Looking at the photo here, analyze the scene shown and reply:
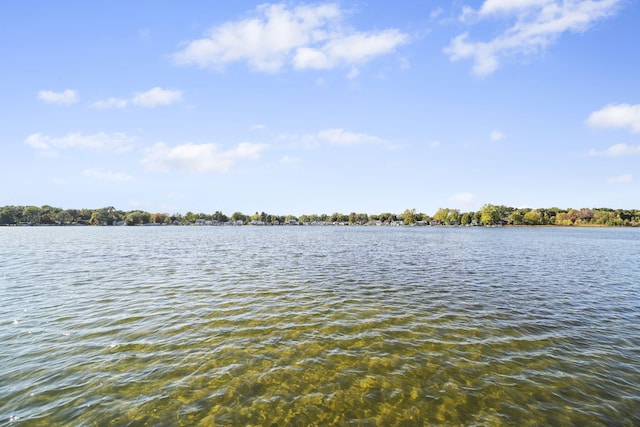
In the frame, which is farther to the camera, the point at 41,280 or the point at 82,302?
the point at 41,280

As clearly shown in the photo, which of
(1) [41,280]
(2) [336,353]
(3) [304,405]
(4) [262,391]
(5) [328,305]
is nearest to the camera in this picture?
(3) [304,405]

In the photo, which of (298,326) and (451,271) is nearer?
(298,326)

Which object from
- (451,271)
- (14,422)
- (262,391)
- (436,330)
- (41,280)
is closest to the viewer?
(14,422)

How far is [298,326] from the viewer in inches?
597

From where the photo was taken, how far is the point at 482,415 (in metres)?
8.31

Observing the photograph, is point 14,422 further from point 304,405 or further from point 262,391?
point 304,405

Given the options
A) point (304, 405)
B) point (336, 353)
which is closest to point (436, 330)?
point (336, 353)

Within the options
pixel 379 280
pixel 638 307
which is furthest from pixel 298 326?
pixel 638 307

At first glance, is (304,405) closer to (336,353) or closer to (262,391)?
(262,391)

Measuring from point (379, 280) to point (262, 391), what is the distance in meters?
19.1

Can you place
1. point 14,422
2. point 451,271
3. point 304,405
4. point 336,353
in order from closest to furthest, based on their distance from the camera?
point 14,422
point 304,405
point 336,353
point 451,271

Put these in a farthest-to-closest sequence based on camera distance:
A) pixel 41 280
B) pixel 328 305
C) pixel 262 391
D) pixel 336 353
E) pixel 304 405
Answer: pixel 41 280 → pixel 328 305 → pixel 336 353 → pixel 262 391 → pixel 304 405

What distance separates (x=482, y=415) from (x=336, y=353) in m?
5.45

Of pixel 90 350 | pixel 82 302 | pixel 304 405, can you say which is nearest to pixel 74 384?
pixel 90 350
